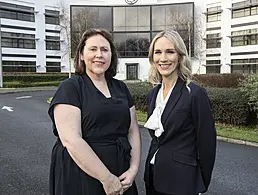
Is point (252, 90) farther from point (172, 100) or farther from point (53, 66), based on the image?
point (53, 66)

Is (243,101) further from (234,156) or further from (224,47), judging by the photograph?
(224,47)

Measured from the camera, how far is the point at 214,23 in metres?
49.6

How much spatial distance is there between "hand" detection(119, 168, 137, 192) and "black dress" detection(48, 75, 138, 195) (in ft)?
0.11

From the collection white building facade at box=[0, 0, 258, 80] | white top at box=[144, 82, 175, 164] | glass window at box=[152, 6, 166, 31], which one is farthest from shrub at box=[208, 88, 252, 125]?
glass window at box=[152, 6, 166, 31]

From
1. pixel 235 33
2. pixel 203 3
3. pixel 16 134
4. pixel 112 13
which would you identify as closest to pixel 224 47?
pixel 235 33

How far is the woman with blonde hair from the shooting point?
2229mm

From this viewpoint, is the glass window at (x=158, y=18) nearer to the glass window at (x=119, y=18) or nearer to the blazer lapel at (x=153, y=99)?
the glass window at (x=119, y=18)

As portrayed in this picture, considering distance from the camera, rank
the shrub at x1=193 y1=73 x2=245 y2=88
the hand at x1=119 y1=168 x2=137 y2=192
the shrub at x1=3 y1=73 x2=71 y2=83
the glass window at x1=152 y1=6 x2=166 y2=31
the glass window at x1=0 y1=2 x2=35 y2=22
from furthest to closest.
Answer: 1. the glass window at x1=152 y1=6 x2=166 y2=31
2. the glass window at x1=0 y1=2 x2=35 y2=22
3. the shrub at x1=3 y1=73 x2=71 y2=83
4. the shrub at x1=193 y1=73 x2=245 y2=88
5. the hand at x1=119 y1=168 x2=137 y2=192

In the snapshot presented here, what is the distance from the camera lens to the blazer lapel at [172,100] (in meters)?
2.26

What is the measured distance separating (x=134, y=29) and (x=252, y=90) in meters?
45.2

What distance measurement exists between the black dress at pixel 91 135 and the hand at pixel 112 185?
0.06 metres

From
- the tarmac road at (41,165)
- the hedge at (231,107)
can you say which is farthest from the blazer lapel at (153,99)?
the hedge at (231,107)

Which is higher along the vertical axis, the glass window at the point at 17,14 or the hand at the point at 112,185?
the glass window at the point at 17,14

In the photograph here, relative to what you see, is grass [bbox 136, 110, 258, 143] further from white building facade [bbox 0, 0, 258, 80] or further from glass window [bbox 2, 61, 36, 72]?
glass window [bbox 2, 61, 36, 72]
